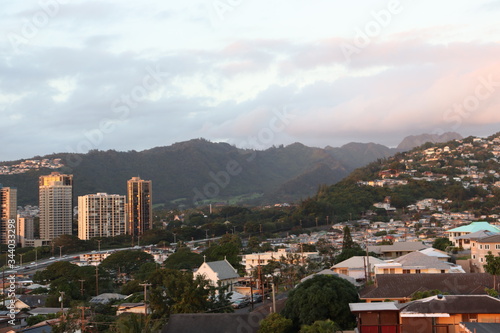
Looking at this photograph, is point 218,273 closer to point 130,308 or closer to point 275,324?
point 130,308

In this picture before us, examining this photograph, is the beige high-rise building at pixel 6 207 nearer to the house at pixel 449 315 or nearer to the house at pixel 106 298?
the house at pixel 106 298

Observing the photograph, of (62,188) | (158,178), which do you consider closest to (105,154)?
(158,178)

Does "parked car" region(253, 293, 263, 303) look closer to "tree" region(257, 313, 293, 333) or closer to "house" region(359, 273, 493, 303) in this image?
"house" region(359, 273, 493, 303)

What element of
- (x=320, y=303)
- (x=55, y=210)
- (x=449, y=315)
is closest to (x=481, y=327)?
(x=449, y=315)

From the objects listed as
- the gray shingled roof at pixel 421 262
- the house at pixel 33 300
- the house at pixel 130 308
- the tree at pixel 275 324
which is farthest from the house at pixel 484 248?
the house at pixel 33 300

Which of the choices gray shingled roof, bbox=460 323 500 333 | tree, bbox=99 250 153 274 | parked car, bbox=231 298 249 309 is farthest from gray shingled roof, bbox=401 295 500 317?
tree, bbox=99 250 153 274
